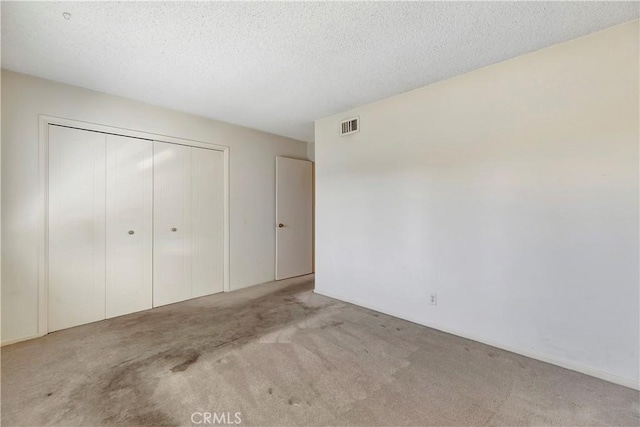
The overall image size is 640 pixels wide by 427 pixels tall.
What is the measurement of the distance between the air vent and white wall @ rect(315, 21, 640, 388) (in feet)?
0.32

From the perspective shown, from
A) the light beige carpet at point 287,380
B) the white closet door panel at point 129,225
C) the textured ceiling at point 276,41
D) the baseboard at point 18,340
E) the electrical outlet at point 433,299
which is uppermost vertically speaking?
the textured ceiling at point 276,41

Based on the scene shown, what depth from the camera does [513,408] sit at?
5.41 ft

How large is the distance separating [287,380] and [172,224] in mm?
2494

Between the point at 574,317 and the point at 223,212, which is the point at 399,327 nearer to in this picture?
the point at 574,317

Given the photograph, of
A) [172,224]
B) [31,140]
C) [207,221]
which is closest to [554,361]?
[207,221]

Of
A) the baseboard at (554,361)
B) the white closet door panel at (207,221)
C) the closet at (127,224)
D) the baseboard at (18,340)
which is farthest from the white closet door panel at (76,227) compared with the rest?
the baseboard at (554,361)

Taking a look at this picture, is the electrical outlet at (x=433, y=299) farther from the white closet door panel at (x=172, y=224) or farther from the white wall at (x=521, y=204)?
the white closet door panel at (x=172, y=224)

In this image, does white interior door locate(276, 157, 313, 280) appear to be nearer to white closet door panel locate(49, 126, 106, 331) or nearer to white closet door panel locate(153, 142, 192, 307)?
white closet door panel locate(153, 142, 192, 307)

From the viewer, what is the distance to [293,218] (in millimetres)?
4875

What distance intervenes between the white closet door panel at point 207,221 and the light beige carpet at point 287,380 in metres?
0.99

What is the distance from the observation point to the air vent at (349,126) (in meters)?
3.41

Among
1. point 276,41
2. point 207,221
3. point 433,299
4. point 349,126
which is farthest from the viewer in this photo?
point 207,221

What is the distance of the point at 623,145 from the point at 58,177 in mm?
4634

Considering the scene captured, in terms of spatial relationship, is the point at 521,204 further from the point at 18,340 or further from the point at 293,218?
the point at 18,340
